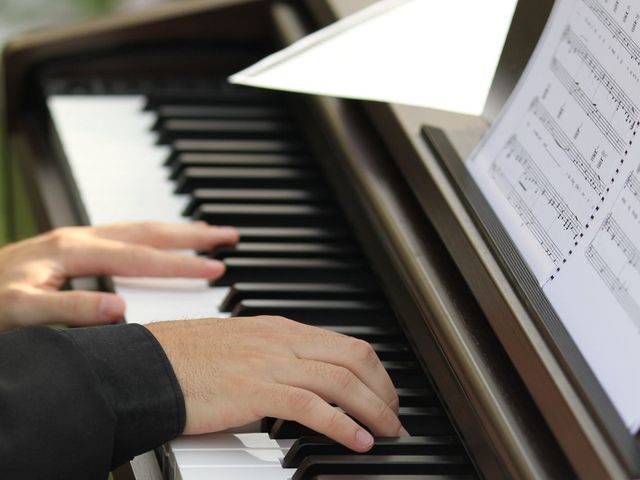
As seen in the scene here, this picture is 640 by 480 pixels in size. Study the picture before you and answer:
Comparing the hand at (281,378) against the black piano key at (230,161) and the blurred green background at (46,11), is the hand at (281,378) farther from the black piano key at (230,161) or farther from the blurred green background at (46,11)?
the blurred green background at (46,11)

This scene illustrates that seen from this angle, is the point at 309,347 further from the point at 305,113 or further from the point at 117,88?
the point at 117,88

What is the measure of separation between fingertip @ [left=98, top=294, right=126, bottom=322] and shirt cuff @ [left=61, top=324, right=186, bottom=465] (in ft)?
0.82

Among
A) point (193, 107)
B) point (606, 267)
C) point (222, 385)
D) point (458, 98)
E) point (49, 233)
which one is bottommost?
point (606, 267)

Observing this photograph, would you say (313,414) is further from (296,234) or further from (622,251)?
(296,234)

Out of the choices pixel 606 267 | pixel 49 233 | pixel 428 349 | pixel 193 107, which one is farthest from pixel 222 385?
pixel 193 107

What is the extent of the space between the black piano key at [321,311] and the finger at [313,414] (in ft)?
0.91

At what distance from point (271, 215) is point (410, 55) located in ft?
1.31

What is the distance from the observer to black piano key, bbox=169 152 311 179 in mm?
2221

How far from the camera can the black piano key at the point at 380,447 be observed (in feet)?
4.89

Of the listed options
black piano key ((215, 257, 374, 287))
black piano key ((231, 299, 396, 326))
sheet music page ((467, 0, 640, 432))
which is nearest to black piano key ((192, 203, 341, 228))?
black piano key ((215, 257, 374, 287))

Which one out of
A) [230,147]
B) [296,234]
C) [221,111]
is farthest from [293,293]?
[221,111]

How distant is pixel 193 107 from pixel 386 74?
2.35ft

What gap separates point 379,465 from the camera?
1.47m

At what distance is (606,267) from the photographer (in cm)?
145
